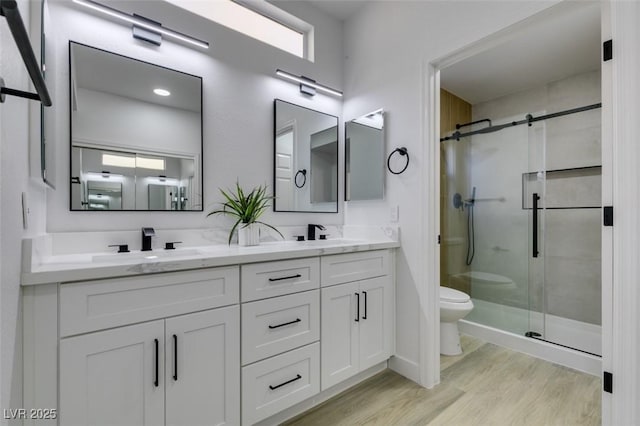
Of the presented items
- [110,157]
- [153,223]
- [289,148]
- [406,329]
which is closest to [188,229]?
[153,223]

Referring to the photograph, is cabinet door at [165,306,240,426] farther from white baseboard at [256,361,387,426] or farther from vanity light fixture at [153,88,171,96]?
vanity light fixture at [153,88,171,96]

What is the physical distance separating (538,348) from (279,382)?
209cm

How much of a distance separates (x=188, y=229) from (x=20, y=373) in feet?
3.27

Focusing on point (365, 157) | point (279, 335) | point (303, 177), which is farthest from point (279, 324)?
point (365, 157)

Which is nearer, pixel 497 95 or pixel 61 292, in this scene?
pixel 61 292

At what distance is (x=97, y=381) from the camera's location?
105cm

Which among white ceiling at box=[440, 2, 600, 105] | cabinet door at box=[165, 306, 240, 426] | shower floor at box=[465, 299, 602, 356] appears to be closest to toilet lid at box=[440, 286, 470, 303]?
shower floor at box=[465, 299, 602, 356]

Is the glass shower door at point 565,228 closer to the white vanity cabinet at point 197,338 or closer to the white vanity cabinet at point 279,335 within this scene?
the white vanity cabinet at point 197,338

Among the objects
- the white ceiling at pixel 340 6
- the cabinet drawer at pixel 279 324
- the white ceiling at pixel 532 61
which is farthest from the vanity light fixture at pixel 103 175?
the white ceiling at pixel 532 61

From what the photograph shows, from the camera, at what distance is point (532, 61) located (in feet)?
8.64

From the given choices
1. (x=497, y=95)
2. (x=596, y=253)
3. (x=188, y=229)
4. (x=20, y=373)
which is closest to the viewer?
(x=20, y=373)

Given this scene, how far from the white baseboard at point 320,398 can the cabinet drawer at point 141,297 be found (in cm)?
74

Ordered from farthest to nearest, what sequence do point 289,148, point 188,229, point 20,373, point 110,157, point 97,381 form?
point 289,148, point 188,229, point 110,157, point 97,381, point 20,373

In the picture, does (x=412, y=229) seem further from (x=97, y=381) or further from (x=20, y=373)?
(x=20, y=373)
